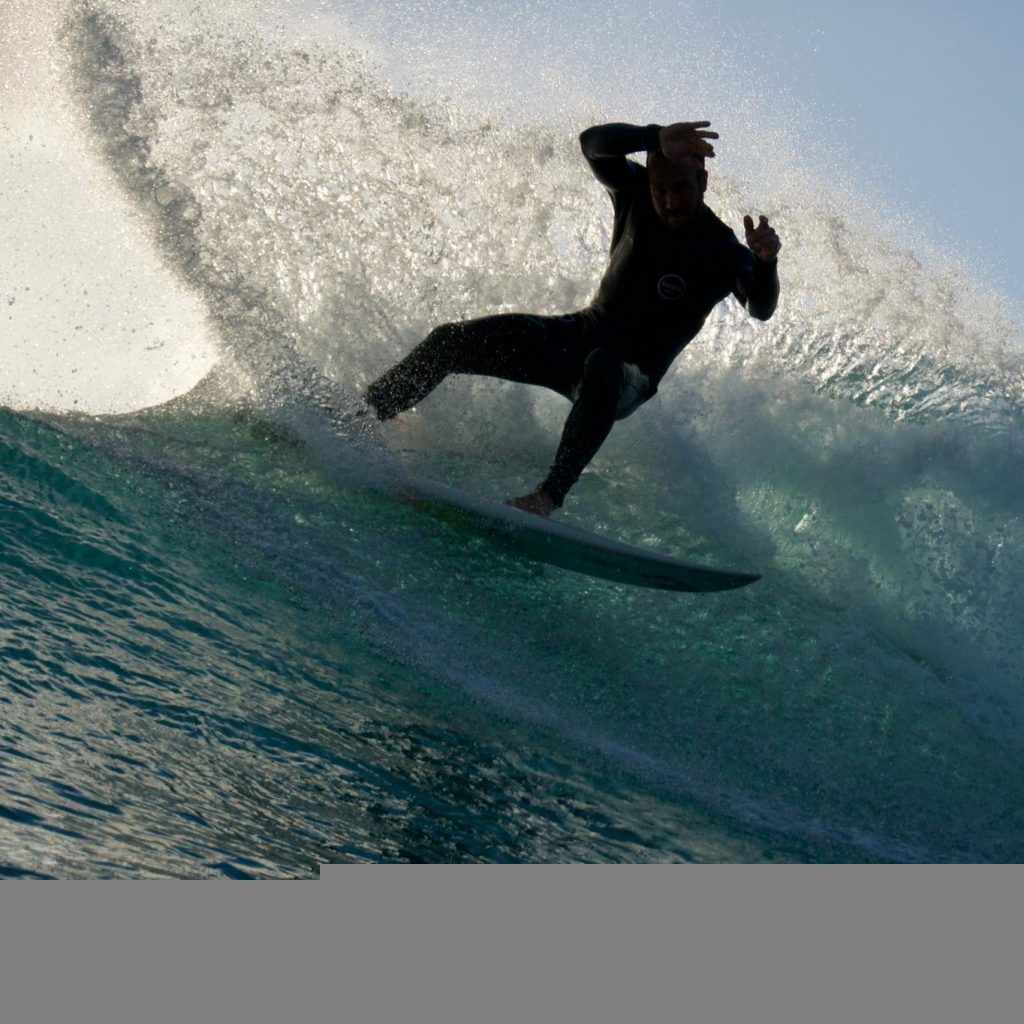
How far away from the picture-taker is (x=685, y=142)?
2908 millimetres

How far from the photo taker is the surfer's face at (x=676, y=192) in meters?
3.15

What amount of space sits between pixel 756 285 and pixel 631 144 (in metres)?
0.54

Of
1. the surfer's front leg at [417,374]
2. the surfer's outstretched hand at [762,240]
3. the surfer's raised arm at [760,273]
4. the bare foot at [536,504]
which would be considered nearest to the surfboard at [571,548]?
the bare foot at [536,504]

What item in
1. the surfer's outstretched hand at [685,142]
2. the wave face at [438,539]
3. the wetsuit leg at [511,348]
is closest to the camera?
the wave face at [438,539]

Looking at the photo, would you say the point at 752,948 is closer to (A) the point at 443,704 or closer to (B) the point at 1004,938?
(B) the point at 1004,938

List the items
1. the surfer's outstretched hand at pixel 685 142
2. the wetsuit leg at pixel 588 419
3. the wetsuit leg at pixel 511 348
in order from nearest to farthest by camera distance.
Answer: the surfer's outstretched hand at pixel 685 142 < the wetsuit leg at pixel 588 419 < the wetsuit leg at pixel 511 348

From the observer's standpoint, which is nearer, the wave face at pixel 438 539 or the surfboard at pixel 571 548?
the wave face at pixel 438 539

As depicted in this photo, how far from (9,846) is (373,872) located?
579 mm

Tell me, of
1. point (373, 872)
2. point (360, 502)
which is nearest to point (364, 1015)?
point (373, 872)

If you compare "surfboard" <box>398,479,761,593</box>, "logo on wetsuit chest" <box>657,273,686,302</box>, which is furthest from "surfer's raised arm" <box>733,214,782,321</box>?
"surfboard" <box>398,479,761,593</box>

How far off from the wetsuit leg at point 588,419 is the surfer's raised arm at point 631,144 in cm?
54

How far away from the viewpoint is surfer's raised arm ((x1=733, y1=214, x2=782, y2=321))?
3047 millimetres

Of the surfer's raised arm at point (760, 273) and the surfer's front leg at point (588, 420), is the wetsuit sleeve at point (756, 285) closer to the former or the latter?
the surfer's raised arm at point (760, 273)

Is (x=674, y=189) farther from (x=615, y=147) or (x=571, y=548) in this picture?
(x=571, y=548)
